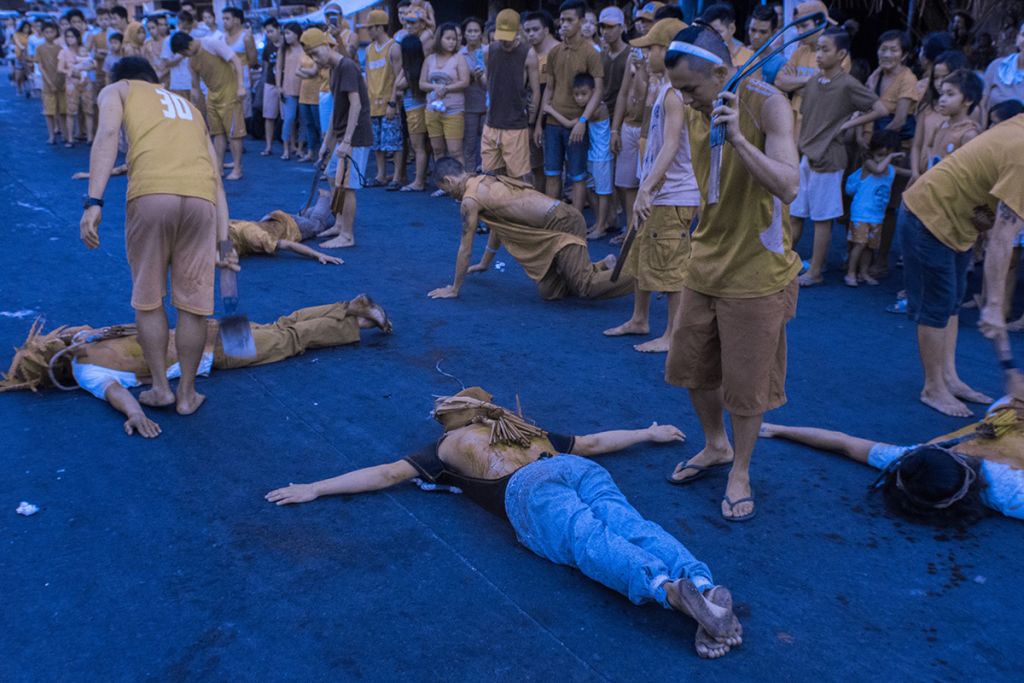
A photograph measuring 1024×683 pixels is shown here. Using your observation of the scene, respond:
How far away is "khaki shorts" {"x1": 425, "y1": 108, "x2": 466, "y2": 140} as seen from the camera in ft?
30.6

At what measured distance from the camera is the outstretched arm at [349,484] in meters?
3.44

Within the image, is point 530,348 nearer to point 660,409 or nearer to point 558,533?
point 660,409

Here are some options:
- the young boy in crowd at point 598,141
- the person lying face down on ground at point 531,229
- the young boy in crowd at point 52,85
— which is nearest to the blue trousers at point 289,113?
the young boy in crowd at point 52,85

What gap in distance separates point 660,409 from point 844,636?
6.03 feet

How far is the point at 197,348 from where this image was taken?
14.1 feet

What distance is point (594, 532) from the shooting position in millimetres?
2846

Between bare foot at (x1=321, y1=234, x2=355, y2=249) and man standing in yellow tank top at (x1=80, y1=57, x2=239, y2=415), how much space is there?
3.25m

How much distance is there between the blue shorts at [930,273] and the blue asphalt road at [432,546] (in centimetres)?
50

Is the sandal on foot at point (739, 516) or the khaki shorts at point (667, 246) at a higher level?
the khaki shorts at point (667, 246)

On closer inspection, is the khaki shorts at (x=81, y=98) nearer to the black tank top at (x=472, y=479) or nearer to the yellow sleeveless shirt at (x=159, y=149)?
the yellow sleeveless shirt at (x=159, y=149)

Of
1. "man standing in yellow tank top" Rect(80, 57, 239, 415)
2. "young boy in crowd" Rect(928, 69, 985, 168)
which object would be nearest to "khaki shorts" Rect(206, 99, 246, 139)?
"man standing in yellow tank top" Rect(80, 57, 239, 415)

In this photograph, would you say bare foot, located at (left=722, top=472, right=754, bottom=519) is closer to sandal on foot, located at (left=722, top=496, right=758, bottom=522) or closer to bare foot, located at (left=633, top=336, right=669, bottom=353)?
sandal on foot, located at (left=722, top=496, right=758, bottom=522)

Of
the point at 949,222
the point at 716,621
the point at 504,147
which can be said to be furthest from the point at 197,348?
the point at 504,147

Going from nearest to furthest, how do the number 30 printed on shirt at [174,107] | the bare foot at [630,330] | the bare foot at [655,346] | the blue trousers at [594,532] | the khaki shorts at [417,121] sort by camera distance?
1. the blue trousers at [594,532]
2. the number 30 printed on shirt at [174,107]
3. the bare foot at [655,346]
4. the bare foot at [630,330]
5. the khaki shorts at [417,121]
